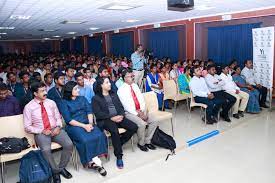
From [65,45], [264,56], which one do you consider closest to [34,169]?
[264,56]

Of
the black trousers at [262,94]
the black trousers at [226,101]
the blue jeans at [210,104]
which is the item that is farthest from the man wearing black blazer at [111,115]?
the black trousers at [262,94]

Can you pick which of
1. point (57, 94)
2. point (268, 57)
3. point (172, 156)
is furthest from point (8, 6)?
point (268, 57)

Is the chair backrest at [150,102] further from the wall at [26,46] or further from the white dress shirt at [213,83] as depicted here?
the wall at [26,46]

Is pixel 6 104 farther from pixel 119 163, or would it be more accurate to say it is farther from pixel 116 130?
pixel 119 163

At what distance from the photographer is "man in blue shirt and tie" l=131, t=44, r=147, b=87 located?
797 centimetres

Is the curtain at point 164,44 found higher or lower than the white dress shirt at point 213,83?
higher

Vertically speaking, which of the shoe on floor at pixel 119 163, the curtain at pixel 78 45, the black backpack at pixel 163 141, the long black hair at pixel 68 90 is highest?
the curtain at pixel 78 45

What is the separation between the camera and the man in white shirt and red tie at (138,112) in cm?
399

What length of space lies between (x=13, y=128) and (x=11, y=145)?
0.34 metres

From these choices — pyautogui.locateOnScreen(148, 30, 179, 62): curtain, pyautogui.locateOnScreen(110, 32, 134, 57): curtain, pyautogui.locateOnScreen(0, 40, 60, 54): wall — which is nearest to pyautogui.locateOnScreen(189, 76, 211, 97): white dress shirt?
pyautogui.locateOnScreen(148, 30, 179, 62): curtain

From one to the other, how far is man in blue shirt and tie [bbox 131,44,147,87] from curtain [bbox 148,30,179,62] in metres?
2.54

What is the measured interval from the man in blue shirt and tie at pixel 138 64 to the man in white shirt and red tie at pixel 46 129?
4.78 meters

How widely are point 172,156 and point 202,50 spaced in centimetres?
616

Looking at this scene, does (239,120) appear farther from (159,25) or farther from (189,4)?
(159,25)
